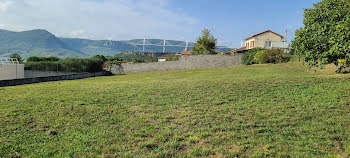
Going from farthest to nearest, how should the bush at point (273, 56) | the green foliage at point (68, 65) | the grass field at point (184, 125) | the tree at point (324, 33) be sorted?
the bush at point (273, 56), the green foliage at point (68, 65), the tree at point (324, 33), the grass field at point (184, 125)

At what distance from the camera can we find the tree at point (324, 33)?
35.9 feet

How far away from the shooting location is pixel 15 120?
693 centimetres

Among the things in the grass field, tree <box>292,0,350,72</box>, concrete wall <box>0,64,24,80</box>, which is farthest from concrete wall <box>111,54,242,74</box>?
the grass field

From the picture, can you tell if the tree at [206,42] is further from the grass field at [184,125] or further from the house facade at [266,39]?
the grass field at [184,125]

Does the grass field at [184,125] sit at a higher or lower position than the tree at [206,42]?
lower

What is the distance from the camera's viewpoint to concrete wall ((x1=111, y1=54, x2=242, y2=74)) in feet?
118

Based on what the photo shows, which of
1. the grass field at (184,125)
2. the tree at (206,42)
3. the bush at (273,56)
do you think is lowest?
the grass field at (184,125)

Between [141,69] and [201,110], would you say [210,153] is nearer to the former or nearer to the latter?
[201,110]

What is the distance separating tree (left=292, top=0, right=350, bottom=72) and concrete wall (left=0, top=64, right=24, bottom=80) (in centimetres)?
2602

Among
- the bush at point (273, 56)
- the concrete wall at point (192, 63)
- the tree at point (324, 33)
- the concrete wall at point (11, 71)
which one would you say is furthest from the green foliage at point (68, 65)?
the tree at point (324, 33)

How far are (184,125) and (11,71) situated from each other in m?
24.9

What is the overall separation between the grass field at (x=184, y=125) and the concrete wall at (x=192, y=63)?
25857 millimetres

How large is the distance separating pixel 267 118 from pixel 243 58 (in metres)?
29.6

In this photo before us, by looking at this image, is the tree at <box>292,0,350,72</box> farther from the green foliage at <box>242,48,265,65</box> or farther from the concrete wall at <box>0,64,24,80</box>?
the concrete wall at <box>0,64,24,80</box>
